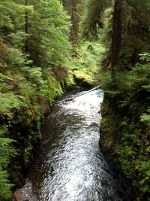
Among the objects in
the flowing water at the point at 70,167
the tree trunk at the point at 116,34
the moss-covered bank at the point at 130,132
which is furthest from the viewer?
the tree trunk at the point at 116,34

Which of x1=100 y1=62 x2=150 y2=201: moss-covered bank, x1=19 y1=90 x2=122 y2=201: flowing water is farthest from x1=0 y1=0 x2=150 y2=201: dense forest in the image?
x1=19 y1=90 x2=122 y2=201: flowing water

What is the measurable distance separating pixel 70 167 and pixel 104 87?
3909 mm

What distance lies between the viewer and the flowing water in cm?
1111

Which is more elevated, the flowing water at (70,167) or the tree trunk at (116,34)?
the tree trunk at (116,34)

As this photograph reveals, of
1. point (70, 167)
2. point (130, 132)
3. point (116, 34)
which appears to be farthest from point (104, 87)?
point (70, 167)

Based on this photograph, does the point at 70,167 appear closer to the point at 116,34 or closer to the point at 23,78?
the point at 23,78

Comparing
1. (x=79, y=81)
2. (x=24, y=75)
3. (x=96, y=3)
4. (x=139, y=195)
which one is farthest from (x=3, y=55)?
(x=79, y=81)

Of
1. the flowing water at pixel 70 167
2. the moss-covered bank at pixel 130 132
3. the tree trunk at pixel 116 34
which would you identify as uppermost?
the tree trunk at pixel 116 34

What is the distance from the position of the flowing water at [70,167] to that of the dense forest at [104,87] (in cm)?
49

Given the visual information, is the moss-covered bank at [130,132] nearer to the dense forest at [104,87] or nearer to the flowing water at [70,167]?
the dense forest at [104,87]

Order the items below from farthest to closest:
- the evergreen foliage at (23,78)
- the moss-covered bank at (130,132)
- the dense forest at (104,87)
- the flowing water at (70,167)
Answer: the flowing water at (70,167) → the dense forest at (104,87) → the evergreen foliage at (23,78) → the moss-covered bank at (130,132)

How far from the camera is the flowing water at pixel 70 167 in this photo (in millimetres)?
11109

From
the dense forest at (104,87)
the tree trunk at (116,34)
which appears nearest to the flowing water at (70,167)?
the dense forest at (104,87)

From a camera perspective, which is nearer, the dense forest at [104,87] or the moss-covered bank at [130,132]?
the moss-covered bank at [130,132]
